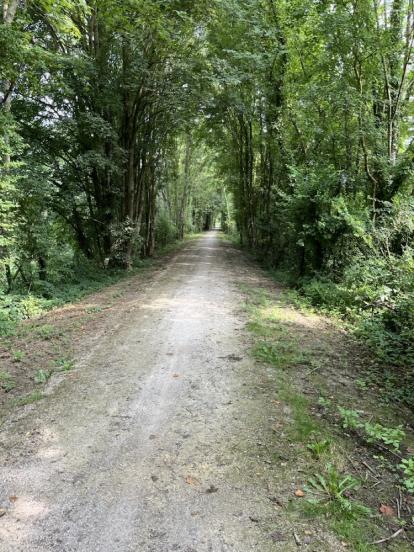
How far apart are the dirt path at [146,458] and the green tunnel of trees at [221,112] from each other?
9.64ft

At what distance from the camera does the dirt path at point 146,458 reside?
9.08 ft

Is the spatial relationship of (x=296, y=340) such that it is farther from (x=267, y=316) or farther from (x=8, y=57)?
(x=8, y=57)

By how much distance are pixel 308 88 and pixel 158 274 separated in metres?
7.67

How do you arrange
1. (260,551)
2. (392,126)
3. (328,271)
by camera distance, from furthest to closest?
(328,271) → (392,126) → (260,551)

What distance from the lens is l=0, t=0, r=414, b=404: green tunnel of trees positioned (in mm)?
7695

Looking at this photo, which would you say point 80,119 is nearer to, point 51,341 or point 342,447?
point 51,341

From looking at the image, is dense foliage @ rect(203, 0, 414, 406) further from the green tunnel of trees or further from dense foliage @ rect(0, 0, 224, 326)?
dense foliage @ rect(0, 0, 224, 326)

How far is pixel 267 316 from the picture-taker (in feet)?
27.0

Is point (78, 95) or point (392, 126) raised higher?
point (78, 95)

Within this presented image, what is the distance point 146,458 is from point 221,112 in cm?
1674

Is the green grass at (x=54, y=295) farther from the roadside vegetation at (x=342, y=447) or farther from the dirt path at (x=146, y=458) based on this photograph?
the roadside vegetation at (x=342, y=447)

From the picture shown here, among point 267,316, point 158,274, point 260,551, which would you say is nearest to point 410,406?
point 260,551

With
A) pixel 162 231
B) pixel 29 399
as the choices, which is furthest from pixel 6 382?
pixel 162 231

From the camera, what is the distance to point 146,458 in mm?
3574
